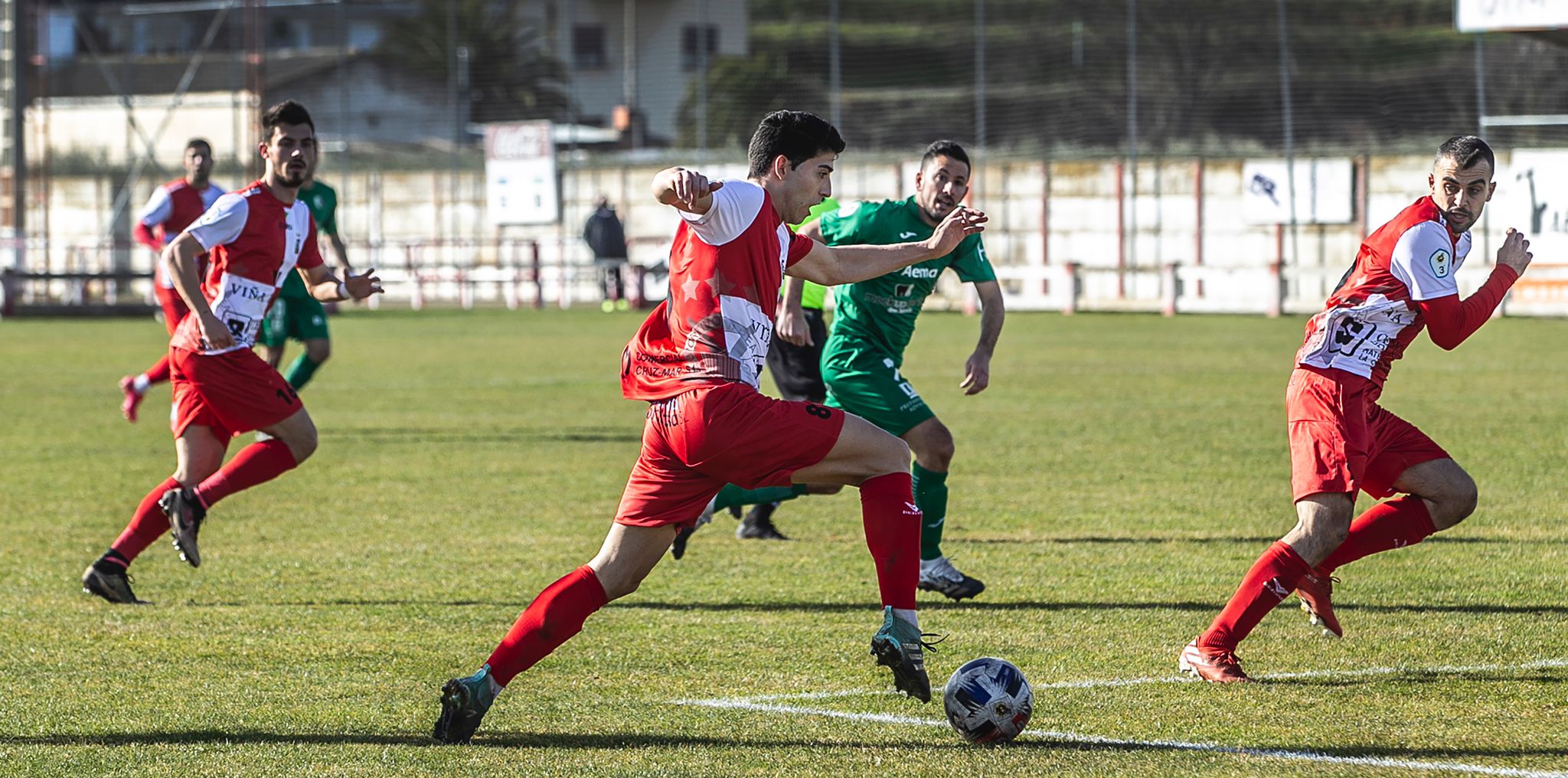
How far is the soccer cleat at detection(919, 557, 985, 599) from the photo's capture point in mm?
7512

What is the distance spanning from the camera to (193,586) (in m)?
7.99

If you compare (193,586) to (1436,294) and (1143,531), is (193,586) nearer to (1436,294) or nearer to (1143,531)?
(1143,531)

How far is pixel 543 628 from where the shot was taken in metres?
5.21

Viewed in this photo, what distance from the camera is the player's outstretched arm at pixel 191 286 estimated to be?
24.4ft

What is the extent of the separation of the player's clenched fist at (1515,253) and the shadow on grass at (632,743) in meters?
1.68

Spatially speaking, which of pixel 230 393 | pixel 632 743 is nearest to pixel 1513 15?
pixel 230 393

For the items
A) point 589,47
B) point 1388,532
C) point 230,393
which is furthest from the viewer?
point 589,47

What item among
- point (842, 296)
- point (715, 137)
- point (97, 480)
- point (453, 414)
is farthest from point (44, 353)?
point (842, 296)

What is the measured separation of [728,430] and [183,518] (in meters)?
3.30

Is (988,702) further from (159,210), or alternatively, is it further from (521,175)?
(521,175)

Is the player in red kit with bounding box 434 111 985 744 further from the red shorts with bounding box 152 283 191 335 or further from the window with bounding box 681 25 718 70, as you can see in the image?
the window with bounding box 681 25 718 70

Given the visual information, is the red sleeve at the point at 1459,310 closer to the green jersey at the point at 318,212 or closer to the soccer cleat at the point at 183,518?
the soccer cleat at the point at 183,518

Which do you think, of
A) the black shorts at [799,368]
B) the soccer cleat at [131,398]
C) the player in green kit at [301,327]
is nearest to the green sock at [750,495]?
the black shorts at [799,368]

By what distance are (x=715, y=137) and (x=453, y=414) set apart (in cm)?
2034
